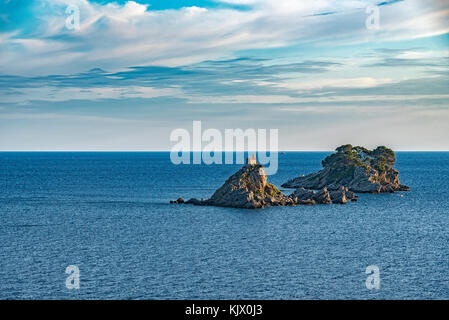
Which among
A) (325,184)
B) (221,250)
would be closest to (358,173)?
(325,184)

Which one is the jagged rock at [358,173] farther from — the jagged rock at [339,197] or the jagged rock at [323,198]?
the jagged rock at [323,198]

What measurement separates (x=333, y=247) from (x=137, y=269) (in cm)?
3015

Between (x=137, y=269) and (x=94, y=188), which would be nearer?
(x=137, y=269)

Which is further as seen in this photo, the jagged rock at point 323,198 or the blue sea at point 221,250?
the jagged rock at point 323,198

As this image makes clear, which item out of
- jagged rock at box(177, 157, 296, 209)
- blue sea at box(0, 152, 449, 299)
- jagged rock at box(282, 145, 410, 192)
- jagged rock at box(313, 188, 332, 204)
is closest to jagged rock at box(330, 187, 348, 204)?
jagged rock at box(313, 188, 332, 204)

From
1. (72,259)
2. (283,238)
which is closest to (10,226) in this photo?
(72,259)

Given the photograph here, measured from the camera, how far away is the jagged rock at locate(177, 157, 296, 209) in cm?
11912

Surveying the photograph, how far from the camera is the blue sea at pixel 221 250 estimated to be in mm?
54562

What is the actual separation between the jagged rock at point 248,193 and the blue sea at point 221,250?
3981mm

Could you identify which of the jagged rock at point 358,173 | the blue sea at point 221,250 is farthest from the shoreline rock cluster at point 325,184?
the blue sea at point 221,250

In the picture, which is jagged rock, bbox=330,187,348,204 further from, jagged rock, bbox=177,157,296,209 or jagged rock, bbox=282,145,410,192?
jagged rock, bbox=282,145,410,192

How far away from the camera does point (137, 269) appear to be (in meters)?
61.9

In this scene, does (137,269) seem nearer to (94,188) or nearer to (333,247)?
(333,247)
